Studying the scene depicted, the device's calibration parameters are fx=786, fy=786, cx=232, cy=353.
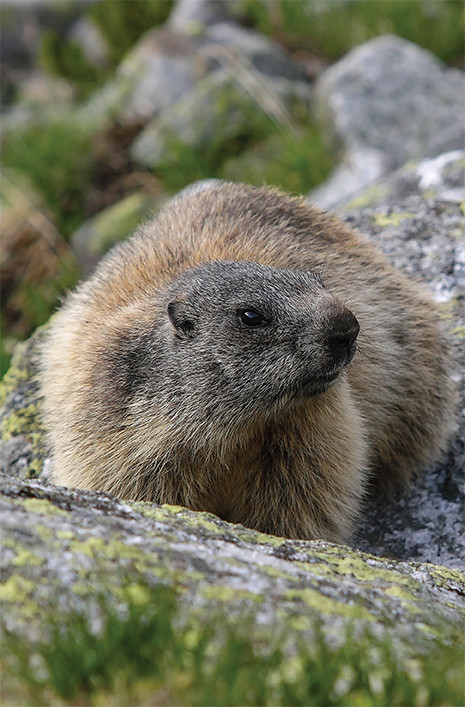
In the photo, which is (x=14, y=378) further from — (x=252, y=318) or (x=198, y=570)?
(x=198, y=570)

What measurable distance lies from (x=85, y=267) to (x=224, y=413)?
9110 mm

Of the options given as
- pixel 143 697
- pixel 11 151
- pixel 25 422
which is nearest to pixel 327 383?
pixel 143 697

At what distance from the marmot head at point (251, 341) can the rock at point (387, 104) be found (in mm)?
6898

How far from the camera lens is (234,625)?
256 cm

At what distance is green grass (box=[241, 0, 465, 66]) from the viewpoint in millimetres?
14367

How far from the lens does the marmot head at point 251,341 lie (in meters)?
4.14

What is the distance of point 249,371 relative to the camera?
4.23 m

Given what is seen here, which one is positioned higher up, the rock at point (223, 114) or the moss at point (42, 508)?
the moss at point (42, 508)

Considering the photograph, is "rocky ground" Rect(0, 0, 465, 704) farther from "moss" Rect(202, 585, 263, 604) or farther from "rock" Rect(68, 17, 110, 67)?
"rock" Rect(68, 17, 110, 67)

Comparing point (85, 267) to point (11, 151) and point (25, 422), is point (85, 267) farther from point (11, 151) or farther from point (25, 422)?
point (25, 422)

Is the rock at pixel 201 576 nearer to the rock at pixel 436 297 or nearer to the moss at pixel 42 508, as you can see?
the moss at pixel 42 508

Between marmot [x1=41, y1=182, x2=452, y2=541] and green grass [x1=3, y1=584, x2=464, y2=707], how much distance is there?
1.86 m

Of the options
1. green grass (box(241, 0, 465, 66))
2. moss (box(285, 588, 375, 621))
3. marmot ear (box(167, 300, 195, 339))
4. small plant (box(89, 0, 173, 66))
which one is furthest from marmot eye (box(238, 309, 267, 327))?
small plant (box(89, 0, 173, 66))

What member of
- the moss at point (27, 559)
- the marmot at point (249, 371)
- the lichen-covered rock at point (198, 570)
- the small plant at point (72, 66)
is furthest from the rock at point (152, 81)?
the moss at point (27, 559)
